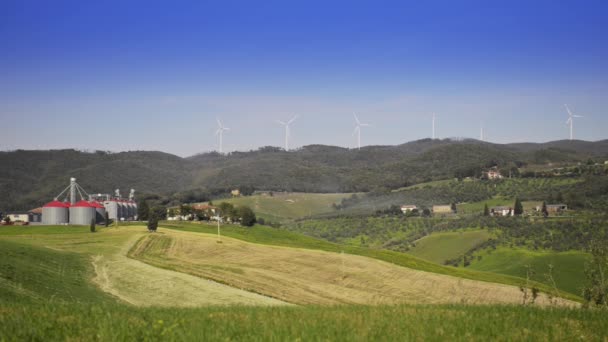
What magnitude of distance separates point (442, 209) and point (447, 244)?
59.0 meters

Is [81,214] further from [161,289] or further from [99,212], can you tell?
[161,289]

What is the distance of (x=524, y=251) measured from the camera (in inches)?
4409

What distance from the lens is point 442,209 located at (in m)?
192

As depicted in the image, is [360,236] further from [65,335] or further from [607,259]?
[65,335]

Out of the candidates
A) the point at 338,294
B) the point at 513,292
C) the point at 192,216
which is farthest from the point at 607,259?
the point at 192,216

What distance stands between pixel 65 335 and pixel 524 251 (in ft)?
362

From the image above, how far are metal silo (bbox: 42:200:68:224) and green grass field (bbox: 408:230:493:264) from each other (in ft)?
221

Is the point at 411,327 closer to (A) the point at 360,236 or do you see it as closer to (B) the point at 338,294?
(B) the point at 338,294

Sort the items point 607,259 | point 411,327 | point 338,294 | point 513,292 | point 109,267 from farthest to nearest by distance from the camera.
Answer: point 513,292, point 109,267, point 338,294, point 607,259, point 411,327

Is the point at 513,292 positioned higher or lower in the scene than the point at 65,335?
lower

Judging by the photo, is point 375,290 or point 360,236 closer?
point 375,290

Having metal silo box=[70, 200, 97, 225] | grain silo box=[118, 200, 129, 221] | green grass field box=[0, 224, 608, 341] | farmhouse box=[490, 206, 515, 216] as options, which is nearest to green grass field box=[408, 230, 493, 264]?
farmhouse box=[490, 206, 515, 216]

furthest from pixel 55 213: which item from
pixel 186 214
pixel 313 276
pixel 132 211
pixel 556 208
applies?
pixel 556 208

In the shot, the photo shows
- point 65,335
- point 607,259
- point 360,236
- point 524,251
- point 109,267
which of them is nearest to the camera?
point 65,335
